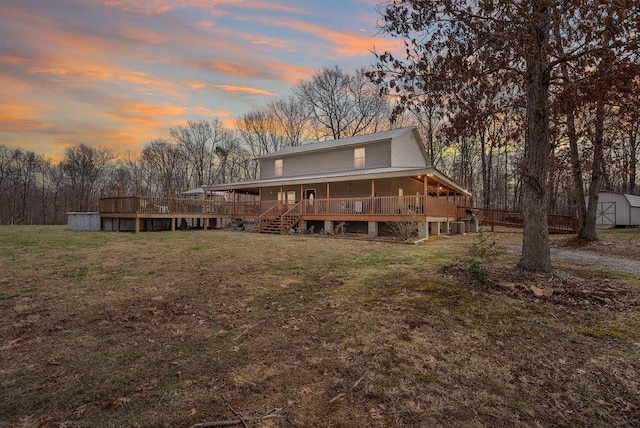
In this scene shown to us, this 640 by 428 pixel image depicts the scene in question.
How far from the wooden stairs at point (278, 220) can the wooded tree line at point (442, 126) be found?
8560 millimetres

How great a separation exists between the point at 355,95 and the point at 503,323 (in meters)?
36.3

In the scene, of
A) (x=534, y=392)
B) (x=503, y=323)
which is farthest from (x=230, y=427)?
(x=503, y=323)

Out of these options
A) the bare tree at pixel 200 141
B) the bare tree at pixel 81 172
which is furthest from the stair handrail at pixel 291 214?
the bare tree at pixel 81 172

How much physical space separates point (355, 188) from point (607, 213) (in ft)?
69.7

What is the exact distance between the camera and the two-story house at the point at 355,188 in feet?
52.4

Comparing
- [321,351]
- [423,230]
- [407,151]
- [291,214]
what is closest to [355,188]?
[291,214]

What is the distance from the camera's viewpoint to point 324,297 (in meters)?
5.33

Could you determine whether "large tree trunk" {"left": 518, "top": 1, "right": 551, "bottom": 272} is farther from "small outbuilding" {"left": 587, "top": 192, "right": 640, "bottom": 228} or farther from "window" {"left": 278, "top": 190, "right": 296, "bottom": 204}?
"small outbuilding" {"left": 587, "top": 192, "right": 640, "bottom": 228}

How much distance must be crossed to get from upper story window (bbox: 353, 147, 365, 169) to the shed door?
67.4ft

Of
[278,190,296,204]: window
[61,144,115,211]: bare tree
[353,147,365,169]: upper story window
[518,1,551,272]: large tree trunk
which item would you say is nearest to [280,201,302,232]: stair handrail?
[278,190,296,204]: window

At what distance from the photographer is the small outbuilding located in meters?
23.4

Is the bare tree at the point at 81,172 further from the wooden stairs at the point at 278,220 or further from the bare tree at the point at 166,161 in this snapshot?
the wooden stairs at the point at 278,220

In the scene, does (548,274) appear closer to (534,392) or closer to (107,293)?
(534,392)

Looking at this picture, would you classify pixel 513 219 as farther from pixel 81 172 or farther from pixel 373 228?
pixel 81 172
